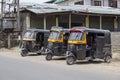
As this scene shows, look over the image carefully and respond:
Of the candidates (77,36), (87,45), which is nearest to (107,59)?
(87,45)

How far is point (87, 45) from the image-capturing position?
20688 millimetres

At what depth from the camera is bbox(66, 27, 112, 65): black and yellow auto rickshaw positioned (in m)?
19.7

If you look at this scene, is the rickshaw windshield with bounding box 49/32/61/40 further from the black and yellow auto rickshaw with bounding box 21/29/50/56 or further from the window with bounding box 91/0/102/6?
the window with bounding box 91/0/102/6

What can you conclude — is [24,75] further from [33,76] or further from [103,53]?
[103,53]

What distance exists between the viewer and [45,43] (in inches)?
1101

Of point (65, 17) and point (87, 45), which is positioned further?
point (65, 17)

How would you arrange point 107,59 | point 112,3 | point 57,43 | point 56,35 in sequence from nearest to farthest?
1. point 107,59
2. point 57,43
3. point 56,35
4. point 112,3

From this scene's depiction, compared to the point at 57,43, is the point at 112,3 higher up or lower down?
higher up

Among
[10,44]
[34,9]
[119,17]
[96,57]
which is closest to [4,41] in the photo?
[10,44]

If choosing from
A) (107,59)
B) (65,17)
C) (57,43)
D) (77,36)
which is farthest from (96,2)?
(77,36)

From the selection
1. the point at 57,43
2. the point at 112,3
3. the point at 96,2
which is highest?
the point at 96,2

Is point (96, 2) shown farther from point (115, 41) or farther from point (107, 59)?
point (107, 59)

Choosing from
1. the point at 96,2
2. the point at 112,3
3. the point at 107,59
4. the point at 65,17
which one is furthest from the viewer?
the point at 96,2

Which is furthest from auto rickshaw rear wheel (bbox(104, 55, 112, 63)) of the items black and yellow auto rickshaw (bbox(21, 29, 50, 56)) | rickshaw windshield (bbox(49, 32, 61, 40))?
black and yellow auto rickshaw (bbox(21, 29, 50, 56))
